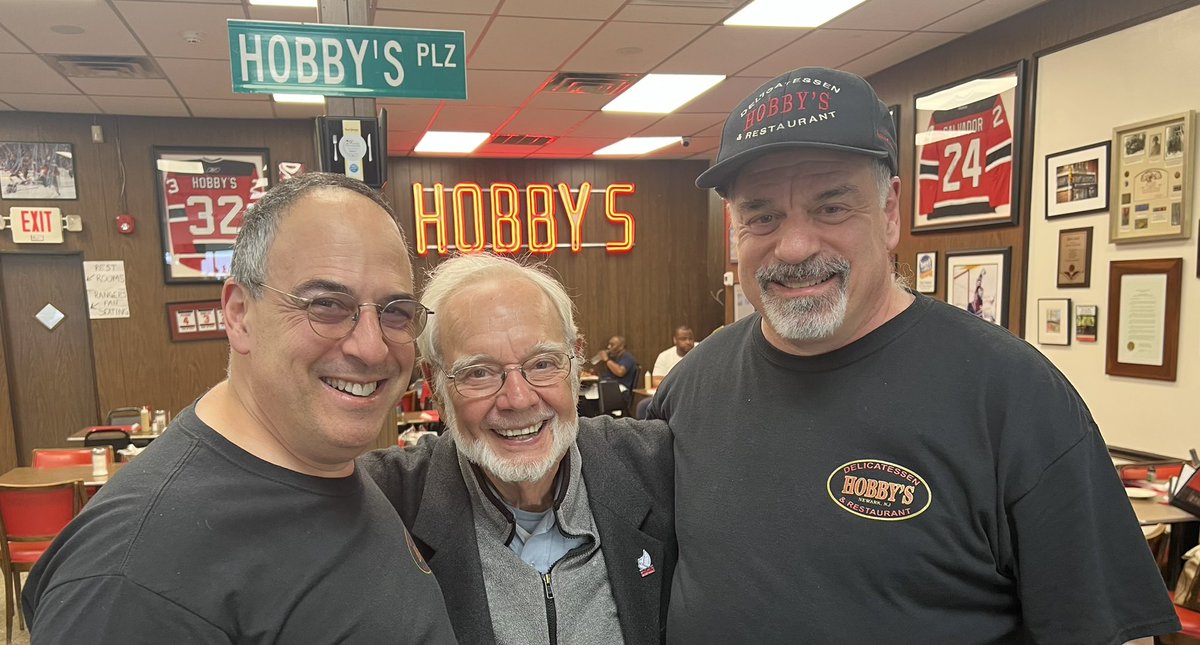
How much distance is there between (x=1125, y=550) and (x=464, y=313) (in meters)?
1.32

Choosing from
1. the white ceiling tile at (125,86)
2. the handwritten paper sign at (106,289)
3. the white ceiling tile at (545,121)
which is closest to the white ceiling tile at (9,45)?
the white ceiling tile at (125,86)

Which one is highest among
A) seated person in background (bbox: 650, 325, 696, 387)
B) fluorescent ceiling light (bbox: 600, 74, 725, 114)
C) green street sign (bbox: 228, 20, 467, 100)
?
fluorescent ceiling light (bbox: 600, 74, 725, 114)

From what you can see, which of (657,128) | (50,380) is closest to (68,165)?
(50,380)

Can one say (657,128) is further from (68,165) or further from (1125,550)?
(1125,550)

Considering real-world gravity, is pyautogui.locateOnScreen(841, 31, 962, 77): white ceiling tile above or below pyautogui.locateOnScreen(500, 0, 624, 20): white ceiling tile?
above

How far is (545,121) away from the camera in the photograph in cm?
677

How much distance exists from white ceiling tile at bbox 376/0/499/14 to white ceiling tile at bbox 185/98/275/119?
2934 millimetres

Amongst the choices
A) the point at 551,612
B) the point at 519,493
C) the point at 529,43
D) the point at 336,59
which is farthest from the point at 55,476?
the point at 551,612

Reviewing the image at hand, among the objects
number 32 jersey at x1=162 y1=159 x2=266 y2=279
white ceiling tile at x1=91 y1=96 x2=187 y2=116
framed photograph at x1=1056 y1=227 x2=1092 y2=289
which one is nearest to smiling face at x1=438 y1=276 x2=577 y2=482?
framed photograph at x1=1056 y1=227 x2=1092 y2=289

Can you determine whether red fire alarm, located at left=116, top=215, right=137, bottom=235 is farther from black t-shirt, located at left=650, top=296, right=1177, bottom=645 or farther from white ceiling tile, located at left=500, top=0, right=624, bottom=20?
black t-shirt, located at left=650, top=296, right=1177, bottom=645

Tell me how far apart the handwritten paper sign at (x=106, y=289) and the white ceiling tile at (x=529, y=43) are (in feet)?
14.1

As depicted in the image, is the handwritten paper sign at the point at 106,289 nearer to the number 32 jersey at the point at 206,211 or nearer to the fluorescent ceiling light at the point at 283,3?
the number 32 jersey at the point at 206,211

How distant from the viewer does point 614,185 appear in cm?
921

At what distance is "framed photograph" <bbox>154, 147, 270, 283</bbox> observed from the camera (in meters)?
6.46
